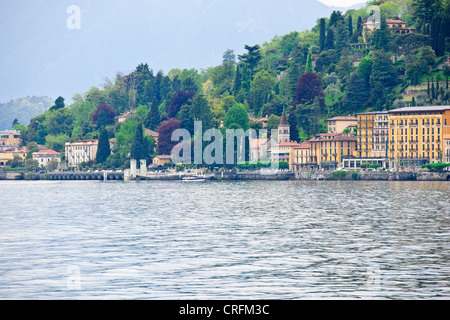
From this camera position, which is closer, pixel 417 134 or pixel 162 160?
pixel 417 134

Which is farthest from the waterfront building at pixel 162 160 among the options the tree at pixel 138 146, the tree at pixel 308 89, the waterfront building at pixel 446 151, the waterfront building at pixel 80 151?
the waterfront building at pixel 446 151

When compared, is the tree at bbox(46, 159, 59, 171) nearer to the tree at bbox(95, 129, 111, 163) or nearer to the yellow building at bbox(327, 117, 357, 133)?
the tree at bbox(95, 129, 111, 163)

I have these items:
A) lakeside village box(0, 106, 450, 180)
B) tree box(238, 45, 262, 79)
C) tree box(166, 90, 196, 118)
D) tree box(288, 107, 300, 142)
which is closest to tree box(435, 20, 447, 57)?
lakeside village box(0, 106, 450, 180)

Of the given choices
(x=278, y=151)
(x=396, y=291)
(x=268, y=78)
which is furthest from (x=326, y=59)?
(x=396, y=291)

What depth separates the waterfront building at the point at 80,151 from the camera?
172 m

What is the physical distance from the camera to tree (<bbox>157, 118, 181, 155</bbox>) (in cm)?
15125

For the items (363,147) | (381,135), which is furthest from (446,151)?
(363,147)

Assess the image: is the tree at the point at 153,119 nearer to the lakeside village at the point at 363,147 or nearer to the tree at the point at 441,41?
the lakeside village at the point at 363,147

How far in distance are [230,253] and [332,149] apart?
101500 mm

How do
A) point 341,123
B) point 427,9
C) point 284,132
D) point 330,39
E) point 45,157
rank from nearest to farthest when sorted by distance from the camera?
point 341,123, point 284,132, point 427,9, point 330,39, point 45,157

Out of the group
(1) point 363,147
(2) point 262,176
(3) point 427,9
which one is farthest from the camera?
(3) point 427,9

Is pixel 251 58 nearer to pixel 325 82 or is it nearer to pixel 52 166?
pixel 325 82

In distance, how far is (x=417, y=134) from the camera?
120m
